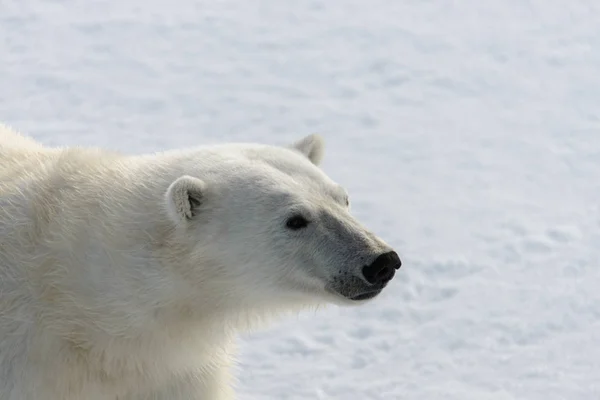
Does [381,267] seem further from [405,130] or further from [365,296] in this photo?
[405,130]

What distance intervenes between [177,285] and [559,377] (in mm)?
2529

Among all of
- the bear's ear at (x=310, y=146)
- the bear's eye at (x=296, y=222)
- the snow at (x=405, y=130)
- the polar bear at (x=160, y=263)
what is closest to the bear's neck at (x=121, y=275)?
the polar bear at (x=160, y=263)

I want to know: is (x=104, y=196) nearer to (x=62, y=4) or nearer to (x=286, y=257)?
(x=286, y=257)

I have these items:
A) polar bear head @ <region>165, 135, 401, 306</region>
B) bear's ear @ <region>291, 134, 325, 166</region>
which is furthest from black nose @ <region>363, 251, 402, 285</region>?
bear's ear @ <region>291, 134, 325, 166</region>

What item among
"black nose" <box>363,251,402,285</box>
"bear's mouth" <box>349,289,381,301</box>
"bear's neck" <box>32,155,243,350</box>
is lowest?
"bear's neck" <box>32,155,243,350</box>

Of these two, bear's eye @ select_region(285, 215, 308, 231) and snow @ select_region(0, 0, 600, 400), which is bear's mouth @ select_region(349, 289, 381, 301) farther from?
snow @ select_region(0, 0, 600, 400)

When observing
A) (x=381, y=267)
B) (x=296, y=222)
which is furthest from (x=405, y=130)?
(x=381, y=267)

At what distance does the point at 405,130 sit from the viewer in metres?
7.95

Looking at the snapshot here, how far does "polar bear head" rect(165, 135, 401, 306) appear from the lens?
3.67m

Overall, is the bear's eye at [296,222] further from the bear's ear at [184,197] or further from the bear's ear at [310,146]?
the bear's ear at [310,146]

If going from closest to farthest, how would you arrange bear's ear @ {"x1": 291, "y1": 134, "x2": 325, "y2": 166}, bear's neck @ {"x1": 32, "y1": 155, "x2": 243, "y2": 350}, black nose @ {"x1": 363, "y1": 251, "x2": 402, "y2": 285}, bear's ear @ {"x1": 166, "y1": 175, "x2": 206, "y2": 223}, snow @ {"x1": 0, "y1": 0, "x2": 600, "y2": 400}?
1. black nose @ {"x1": 363, "y1": 251, "x2": 402, "y2": 285}
2. bear's ear @ {"x1": 166, "y1": 175, "x2": 206, "y2": 223}
3. bear's neck @ {"x1": 32, "y1": 155, "x2": 243, "y2": 350}
4. bear's ear @ {"x1": 291, "y1": 134, "x2": 325, "y2": 166}
5. snow @ {"x1": 0, "y1": 0, "x2": 600, "y2": 400}

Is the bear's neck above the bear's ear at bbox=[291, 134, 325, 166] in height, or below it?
below

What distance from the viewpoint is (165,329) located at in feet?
12.8

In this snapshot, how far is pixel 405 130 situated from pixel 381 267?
14.6ft
